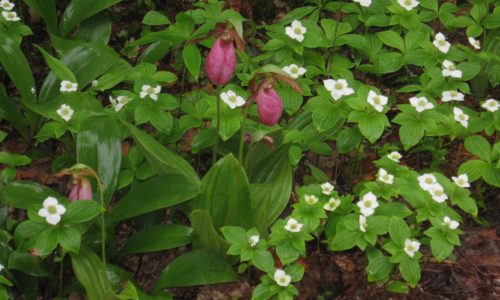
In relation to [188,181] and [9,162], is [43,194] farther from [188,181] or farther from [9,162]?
[188,181]

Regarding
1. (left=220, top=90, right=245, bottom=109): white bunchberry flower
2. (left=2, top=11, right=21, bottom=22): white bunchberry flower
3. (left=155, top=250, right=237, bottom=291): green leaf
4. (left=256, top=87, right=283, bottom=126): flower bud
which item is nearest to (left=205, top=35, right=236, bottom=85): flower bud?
(left=256, top=87, right=283, bottom=126): flower bud

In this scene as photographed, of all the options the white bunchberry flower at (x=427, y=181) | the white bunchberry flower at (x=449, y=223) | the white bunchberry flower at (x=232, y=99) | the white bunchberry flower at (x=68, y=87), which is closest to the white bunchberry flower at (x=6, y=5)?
the white bunchberry flower at (x=68, y=87)

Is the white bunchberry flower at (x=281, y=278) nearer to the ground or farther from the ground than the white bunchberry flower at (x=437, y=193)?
nearer to the ground

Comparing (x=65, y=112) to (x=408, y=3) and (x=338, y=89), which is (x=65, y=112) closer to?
→ (x=338, y=89)

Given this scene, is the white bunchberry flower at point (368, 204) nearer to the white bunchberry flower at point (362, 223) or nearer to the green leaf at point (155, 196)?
the white bunchberry flower at point (362, 223)

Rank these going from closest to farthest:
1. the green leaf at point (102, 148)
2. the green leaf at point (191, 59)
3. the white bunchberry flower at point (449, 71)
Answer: the green leaf at point (102, 148) < the green leaf at point (191, 59) < the white bunchberry flower at point (449, 71)

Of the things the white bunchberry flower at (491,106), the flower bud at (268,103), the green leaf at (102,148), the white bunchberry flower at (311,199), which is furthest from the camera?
the white bunchberry flower at (491,106)
